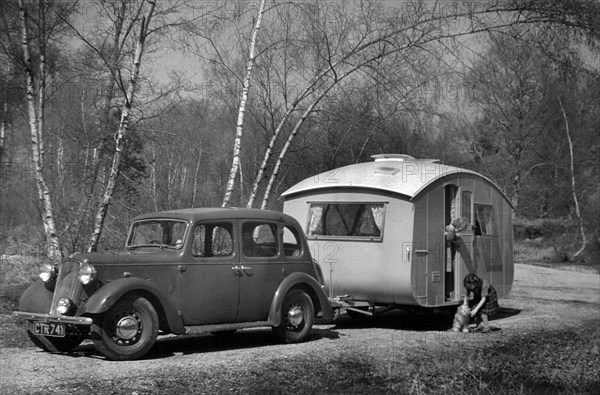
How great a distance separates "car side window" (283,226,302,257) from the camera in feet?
33.9

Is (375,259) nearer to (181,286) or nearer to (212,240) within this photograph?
(212,240)

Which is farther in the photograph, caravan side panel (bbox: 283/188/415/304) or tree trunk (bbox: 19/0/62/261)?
tree trunk (bbox: 19/0/62/261)

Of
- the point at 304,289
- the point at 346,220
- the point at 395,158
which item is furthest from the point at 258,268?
the point at 395,158

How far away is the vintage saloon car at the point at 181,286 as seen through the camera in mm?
8281

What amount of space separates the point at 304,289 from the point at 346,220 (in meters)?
2.34

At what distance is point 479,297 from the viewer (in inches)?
474

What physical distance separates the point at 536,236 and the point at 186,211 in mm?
29206

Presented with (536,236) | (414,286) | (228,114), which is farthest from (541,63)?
(536,236)

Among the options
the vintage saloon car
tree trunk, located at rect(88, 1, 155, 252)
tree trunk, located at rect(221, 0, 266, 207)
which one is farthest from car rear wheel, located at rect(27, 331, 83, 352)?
tree trunk, located at rect(221, 0, 266, 207)

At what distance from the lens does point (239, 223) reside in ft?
31.8

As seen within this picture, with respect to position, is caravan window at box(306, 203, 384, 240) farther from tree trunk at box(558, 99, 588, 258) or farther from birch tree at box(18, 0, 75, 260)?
tree trunk at box(558, 99, 588, 258)

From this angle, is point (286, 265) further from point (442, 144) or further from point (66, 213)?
point (442, 144)

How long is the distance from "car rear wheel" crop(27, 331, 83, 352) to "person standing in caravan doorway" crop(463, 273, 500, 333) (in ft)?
19.4

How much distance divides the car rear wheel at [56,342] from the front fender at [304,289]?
7.61 ft
